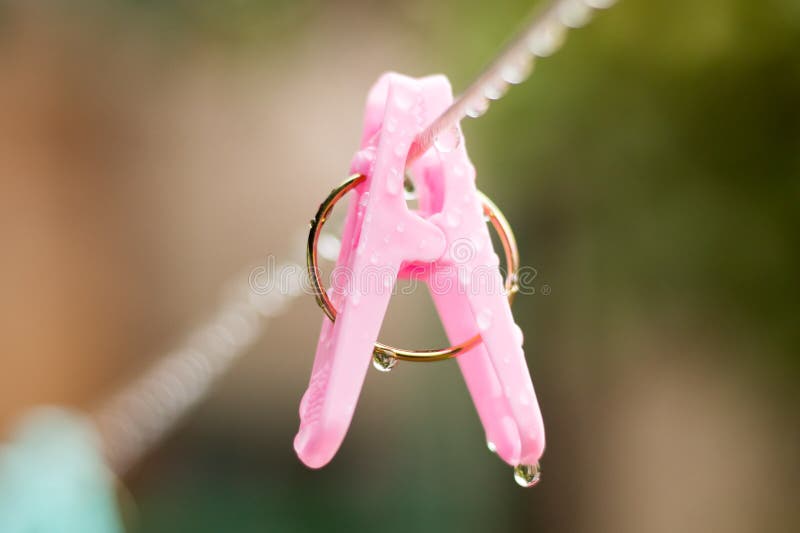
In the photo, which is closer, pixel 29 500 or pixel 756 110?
pixel 29 500

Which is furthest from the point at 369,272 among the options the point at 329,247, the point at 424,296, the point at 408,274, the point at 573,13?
the point at 424,296

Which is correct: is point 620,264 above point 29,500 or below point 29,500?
above

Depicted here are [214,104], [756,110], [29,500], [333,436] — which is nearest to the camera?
[333,436]

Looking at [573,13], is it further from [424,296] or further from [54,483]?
[424,296]

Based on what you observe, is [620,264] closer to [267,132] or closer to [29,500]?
[267,132]

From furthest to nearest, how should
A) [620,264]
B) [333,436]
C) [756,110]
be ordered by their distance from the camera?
[620,264]
[756,110]
[333,436]

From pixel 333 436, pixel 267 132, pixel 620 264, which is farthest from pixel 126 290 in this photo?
pixel 333 436

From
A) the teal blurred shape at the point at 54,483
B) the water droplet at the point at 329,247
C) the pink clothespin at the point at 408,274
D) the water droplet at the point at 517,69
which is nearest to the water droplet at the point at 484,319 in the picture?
the pink clothespin at the point at 408,274
